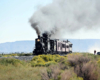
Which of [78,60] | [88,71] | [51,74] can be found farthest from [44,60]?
[51,74]

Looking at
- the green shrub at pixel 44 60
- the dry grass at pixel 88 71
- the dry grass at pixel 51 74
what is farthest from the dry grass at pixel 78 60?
the green shrub at pixel 44 60

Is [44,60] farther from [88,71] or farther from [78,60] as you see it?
[88,71]

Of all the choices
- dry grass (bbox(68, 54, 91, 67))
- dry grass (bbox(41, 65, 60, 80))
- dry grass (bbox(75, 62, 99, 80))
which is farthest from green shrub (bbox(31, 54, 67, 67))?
dry grass (bbox(41, 65, 60, 80))

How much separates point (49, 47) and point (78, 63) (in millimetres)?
18345

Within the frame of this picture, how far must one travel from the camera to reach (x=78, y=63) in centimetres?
1567

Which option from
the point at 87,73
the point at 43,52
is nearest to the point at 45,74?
the point at 87,73

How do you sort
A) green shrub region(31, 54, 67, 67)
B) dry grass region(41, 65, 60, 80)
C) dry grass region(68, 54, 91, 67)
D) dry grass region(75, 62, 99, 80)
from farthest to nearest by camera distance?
1. green shrub region(31, 54, 67, 67)
2. dry grass region(68, 54, 91, 67)
3. dry grass region(75, 62, 99, 80)
4. dry grass region(41, 65, 60, 80)

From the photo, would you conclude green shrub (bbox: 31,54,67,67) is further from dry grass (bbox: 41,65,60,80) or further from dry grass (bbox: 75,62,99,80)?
dry grass (bbox: 41,65,60,80)

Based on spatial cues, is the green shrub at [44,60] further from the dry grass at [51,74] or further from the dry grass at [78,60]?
the dry grass at [51,74]

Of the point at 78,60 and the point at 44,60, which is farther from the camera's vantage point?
the point at 44,60

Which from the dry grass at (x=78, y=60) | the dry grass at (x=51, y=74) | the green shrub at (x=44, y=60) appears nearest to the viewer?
the dry grass at (x=51, y=74)

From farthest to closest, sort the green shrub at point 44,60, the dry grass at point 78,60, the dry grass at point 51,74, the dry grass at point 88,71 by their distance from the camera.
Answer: the green shrub at point 44,60 < the dry grass at point 78,60 < the dry grass at point 88,71 < the dry grass at point 51,74

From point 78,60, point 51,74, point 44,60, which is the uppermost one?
point 78,60

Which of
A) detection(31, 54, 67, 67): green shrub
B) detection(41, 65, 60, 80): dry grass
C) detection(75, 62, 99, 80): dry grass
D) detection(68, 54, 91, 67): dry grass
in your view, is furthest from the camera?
detection(31, 54, 67, 67): green shrub
